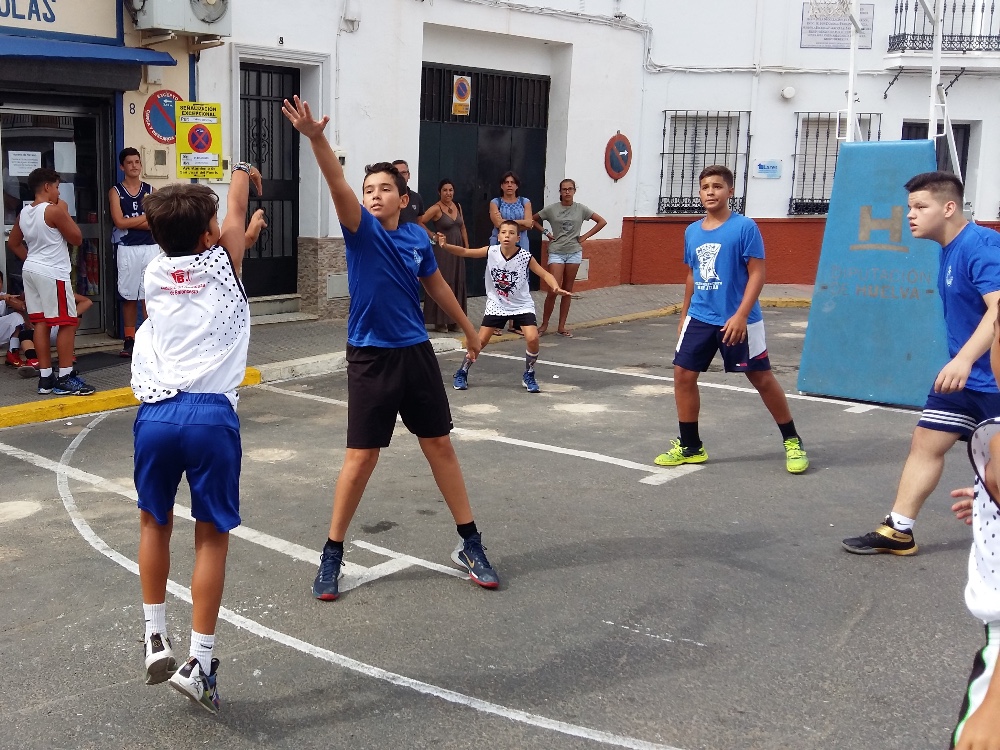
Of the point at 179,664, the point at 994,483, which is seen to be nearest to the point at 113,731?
the point at 179,664

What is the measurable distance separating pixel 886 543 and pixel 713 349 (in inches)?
74.2

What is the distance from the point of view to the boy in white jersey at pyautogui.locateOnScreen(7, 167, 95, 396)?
28.8 ft

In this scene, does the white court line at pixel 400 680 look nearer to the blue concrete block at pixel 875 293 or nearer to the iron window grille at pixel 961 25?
the blue concrete block at pixel 875 293

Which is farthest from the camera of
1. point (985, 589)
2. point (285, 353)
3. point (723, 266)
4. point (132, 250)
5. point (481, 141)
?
point (481, 141)

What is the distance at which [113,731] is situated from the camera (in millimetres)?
3646

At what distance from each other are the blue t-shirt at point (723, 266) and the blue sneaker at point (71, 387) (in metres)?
4.99

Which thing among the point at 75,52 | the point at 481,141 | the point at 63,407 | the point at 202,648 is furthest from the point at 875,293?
the point at 481,141

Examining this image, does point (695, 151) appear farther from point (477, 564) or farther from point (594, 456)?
point (477, 564)

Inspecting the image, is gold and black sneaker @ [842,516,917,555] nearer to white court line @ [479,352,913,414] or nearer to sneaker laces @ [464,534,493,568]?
sneaker laces @ [464,534,493,568]

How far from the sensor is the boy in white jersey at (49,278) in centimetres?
877

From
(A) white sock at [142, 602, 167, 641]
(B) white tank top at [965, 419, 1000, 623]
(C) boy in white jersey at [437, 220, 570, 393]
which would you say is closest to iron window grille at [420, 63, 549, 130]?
(C) boy in white jersey at [437, 220, 570, 393]

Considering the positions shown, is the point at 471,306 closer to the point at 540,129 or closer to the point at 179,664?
the point at 540,129

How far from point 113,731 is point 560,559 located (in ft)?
7.79

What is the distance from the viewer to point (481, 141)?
1530 cm
